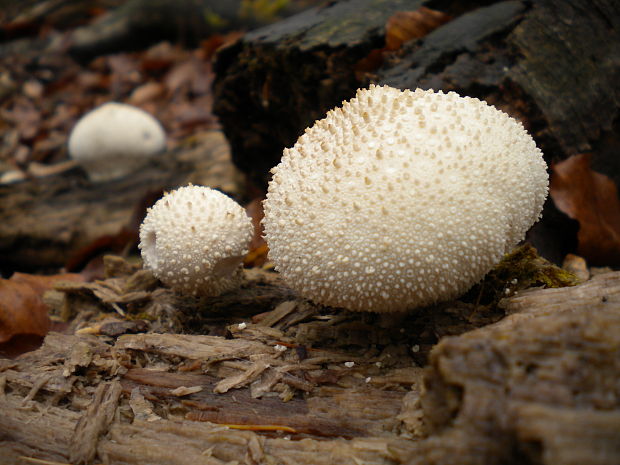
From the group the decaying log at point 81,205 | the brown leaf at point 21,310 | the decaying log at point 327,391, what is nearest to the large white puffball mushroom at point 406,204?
the decaying log at point 327,391

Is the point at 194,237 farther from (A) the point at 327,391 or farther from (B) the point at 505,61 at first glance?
(B) the point at 505,61

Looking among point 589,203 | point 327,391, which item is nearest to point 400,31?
point 589,203

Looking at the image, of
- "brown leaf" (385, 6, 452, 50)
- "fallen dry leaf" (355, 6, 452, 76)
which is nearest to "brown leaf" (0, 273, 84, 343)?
"fallen dry leaf" (355, 6, 452, 76)

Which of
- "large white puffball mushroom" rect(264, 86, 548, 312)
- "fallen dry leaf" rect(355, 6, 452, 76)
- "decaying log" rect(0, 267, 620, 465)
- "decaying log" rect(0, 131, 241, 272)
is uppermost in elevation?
"fallen dry leaf" rect(355, 6, 452, 76)

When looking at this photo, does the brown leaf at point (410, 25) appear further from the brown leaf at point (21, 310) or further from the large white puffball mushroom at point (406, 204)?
the brown leaf at point (21, 310)

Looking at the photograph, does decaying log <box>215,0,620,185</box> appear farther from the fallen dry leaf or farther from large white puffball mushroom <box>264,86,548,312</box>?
large white puffball mushroom <box>264,86,548,312</box>

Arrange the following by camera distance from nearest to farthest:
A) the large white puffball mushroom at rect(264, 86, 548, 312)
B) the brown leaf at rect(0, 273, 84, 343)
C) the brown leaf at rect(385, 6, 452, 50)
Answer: the large white puffball mushroom at rect(264, 86, 548, 312) < the brown leaf at rect(0, 273, 84, 343) < the brown leaf at rect(385, 6, 452, 50)

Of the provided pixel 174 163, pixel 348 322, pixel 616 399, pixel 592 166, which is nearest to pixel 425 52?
pixel 592 166
